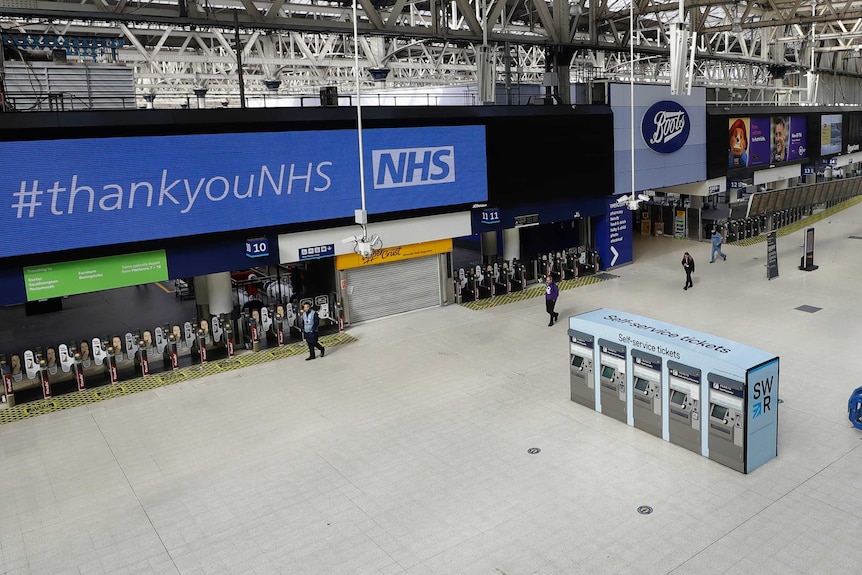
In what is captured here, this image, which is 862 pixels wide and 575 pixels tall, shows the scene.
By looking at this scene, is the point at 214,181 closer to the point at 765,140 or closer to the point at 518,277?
the point at 518,277

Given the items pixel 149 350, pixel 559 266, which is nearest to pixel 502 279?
pixel 559 266

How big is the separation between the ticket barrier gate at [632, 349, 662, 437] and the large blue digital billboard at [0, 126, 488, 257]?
7983 millimetres

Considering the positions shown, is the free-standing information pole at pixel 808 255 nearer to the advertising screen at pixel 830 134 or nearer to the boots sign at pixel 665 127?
the boots sign at pixel 665 127

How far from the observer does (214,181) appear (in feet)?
46.3

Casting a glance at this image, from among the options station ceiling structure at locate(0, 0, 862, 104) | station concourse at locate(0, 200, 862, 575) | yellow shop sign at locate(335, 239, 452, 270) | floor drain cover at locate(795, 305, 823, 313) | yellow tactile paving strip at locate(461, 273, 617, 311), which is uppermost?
station ceiling structure at locate(0, 0, 862, 104)

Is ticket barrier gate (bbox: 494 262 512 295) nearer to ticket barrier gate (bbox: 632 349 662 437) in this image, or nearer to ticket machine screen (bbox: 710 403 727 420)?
ticket barrier gate (bbox: 632 349 662 437)

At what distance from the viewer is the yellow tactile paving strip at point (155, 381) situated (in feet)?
41.4

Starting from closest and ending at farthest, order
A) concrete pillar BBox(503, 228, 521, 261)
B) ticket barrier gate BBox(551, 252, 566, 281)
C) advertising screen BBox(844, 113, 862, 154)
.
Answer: ticket barrier gate BBox(551, 252, 566, 281), concrete pillar BBox(503, 228, 521, 261), advertising screen BBox(844, 113, 862, 154)

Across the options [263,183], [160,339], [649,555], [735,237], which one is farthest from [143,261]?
[735,237]

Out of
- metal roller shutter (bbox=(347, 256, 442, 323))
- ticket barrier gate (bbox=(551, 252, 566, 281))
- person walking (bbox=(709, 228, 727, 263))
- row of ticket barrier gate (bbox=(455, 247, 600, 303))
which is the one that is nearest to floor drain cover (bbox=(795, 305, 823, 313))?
person walking (bbox=(709, 228, 727, 263))

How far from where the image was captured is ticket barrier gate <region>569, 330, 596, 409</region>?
11155mm

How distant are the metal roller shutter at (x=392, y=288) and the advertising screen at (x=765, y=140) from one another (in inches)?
523

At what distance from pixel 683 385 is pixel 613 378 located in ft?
4.45

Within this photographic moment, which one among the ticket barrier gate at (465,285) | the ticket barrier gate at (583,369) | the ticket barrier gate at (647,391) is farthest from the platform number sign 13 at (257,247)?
the ticket barrier gate at (647,391)
